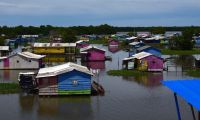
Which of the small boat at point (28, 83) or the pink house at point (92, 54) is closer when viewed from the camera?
the small boat at point (28, 83)

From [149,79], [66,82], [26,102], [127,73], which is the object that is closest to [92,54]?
[127,73]

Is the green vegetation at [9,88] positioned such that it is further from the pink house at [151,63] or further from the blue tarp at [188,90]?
the blue tarp at [188,90]

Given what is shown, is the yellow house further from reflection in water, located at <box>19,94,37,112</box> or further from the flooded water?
reflection in water, located at <box>19,94,37,112</box>

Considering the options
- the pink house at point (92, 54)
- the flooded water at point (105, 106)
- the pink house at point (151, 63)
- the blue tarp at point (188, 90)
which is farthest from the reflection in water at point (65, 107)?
the pink house at point (92, 54)

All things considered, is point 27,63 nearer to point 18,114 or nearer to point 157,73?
point 157,73

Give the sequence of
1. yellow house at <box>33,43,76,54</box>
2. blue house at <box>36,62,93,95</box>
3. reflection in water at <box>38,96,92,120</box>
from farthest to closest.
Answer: yellow house at <box>33,43,76,54</box> < blue house at <box>36,62,93,95</box> < reflection in water at <box>38,96,92,120</box>

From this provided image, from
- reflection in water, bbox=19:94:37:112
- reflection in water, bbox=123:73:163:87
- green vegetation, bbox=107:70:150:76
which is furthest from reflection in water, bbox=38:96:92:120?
green vegetation, bbox=107:70:150:76

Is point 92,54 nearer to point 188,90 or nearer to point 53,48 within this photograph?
point 53,48

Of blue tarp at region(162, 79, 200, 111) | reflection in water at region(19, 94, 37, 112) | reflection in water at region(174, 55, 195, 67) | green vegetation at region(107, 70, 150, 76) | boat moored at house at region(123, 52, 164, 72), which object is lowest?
reflection in water at region(19, 94, 37, 112)
